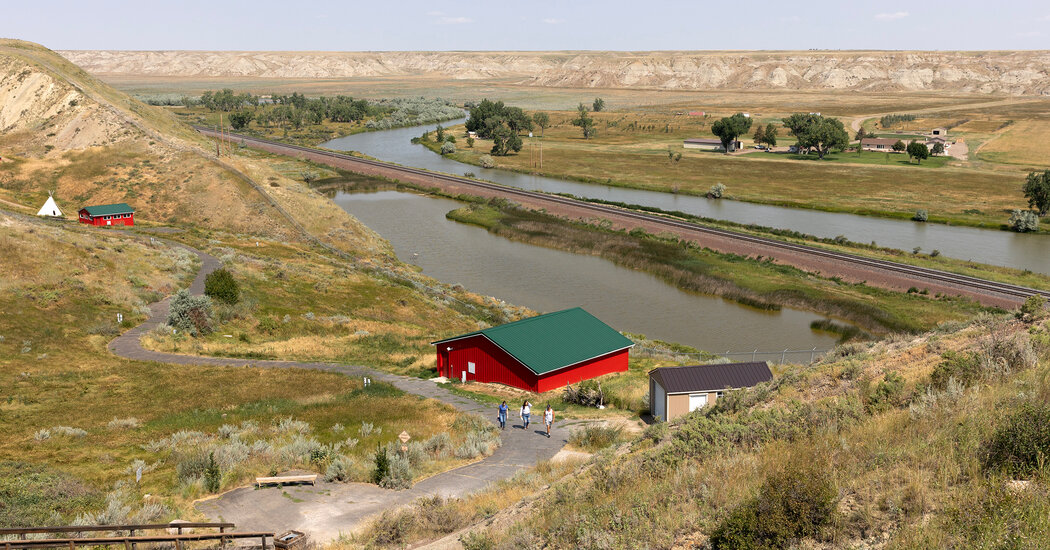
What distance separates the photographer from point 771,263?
2388 inches

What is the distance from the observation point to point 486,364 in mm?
31562

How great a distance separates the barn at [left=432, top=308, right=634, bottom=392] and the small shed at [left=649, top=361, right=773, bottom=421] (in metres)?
5.51

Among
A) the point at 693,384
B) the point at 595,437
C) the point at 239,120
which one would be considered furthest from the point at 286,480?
Answer: the point at 239,120

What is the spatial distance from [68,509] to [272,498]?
14.0 feet

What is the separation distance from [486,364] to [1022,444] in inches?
926

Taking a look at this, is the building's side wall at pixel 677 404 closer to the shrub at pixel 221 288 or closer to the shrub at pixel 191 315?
the shrub at pixel 191 315

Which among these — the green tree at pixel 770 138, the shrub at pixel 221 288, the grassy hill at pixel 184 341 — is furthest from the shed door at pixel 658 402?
the green tree at pixel 770 138

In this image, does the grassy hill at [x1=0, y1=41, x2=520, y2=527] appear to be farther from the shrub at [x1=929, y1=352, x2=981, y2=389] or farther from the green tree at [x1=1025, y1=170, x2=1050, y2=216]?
the green tree at [x1=1025, y1=170, x2=1050, y2=216]

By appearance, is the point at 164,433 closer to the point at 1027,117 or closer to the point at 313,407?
the point at 313,407

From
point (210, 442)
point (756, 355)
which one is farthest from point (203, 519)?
point (756, 355)

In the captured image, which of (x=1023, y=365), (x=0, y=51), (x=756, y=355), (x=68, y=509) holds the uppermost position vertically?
(x=0, y=51)

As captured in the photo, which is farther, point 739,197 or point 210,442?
point 739,197

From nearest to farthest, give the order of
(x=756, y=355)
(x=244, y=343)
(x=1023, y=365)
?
(x=1023, y=365) → (x=244, y=343) → (x=756, y=355)

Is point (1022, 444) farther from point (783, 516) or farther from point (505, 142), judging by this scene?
point (505, 142)
